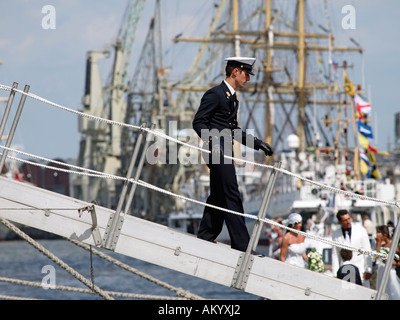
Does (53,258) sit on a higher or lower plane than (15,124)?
lower

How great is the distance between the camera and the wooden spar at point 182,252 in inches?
305

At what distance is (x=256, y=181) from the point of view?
73125 millimetres

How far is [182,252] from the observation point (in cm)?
783

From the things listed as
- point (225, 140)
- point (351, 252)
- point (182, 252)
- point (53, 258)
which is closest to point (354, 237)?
point (351, 252)

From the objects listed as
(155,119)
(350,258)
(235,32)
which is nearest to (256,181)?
(235,32)

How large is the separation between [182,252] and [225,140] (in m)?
1.10

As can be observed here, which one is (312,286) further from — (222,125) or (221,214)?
(222,125)

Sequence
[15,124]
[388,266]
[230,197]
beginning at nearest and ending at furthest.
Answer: [388,266] < [230,197] < [15,124]

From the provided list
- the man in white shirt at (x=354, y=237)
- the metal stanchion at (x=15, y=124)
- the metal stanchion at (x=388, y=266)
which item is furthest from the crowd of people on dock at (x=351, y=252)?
the metal stanchion at (x=15, y=124)

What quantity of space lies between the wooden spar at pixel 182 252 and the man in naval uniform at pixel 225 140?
27 centimetres

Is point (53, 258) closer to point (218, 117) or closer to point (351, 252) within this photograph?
point (218, 117)

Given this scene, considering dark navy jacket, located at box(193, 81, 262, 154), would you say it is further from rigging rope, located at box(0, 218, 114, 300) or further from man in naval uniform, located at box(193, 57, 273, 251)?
rigging rope, located at box(0, 218, 114, 300)

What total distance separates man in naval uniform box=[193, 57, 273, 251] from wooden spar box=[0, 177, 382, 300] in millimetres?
269

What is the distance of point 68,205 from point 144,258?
85cm
